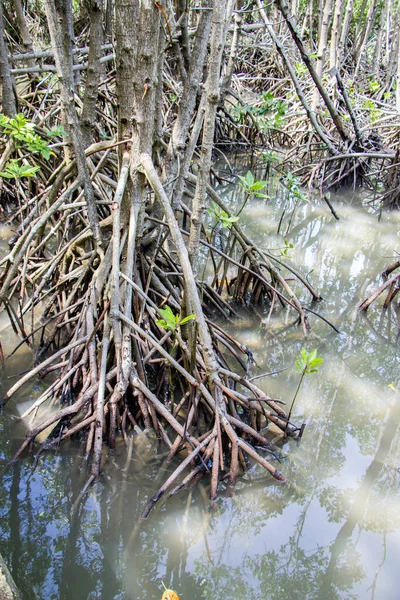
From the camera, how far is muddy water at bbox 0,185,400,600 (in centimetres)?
189

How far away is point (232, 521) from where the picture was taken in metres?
2.14

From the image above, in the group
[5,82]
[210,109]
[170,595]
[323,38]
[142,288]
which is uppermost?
[323,38]

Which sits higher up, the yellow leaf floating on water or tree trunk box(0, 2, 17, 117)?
tree trunk box(0, 2, 17, 117)

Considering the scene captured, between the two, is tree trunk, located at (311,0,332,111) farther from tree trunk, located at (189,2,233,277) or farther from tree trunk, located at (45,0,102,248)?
tree trunk, located at (189,2,233,277)

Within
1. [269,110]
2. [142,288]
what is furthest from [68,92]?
[269,110]

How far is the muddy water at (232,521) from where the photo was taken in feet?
6.21

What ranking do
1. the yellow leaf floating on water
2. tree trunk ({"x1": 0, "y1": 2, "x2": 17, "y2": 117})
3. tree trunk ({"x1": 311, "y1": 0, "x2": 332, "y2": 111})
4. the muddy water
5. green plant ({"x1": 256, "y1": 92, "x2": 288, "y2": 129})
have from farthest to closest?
1. tree trunk ({"x1": 311, "y1": 0, "x2": 332, "y2": 111})
2. green plant ({"x1": 256, "y1": 92, "x2": 288, "y2": 129})
3. tree trunk ({"x1": 0, "y1": 2, "x2": 17, "y2": 117})
4. the muddy water
5. the yellow leaf floating on water

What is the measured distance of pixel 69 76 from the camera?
278cm

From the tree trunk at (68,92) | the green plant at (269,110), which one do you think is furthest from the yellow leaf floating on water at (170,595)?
the green plant at (269,110)

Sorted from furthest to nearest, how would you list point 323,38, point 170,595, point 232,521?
point 323,38 < point 232,521 < point 170,595

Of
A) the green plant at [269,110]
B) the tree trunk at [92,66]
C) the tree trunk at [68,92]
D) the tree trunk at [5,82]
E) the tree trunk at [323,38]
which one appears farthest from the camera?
the tree trunk at [323,38]

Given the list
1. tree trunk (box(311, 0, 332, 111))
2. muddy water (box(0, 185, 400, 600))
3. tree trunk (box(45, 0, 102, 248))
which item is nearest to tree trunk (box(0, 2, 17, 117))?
tree trunk (box(45, 0, 102, 248))

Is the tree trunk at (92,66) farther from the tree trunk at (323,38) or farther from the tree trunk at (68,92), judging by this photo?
the tree trunk at (323,38)

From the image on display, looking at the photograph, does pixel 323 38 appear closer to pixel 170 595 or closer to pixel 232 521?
pixel 232 521
